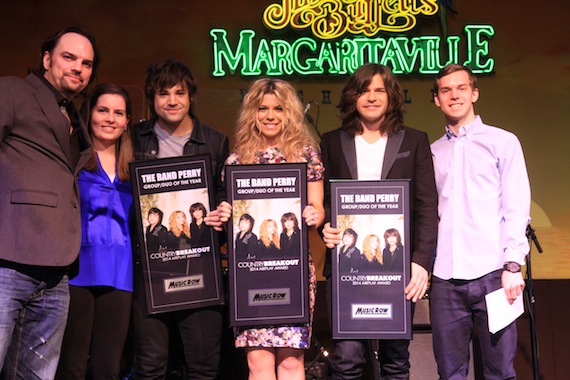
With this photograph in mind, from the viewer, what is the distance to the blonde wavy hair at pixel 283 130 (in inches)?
120

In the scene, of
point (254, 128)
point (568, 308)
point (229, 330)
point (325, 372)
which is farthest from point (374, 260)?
point (568, 308)

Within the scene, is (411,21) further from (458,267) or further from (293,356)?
(293,356)

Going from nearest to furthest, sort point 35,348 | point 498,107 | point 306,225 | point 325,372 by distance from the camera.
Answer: point 35,348 < point 306,225 < point 325,372 < point 498,107

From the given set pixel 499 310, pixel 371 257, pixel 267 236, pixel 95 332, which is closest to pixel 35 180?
pixel 95 332

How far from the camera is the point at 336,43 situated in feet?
18.5

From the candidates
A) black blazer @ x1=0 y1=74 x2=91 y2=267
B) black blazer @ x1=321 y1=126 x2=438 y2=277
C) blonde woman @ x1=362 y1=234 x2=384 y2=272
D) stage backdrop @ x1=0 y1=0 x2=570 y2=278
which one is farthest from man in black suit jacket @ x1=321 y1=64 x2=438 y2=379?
stage backdrop @ x1=0 y1=0 x2=570 y2=278

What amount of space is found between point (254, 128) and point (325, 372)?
201 cm

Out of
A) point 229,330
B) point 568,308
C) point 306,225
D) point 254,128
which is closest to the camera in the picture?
point 306,225

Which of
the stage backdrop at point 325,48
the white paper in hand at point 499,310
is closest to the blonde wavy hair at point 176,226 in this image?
the white paper in hand at point 499,310

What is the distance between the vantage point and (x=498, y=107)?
549 cm

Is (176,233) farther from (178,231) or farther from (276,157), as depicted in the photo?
(276,157)

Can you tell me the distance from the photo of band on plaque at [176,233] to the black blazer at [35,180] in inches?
15.5

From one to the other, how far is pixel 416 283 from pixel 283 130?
0.93m

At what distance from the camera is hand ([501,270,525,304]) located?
299 centimetres
